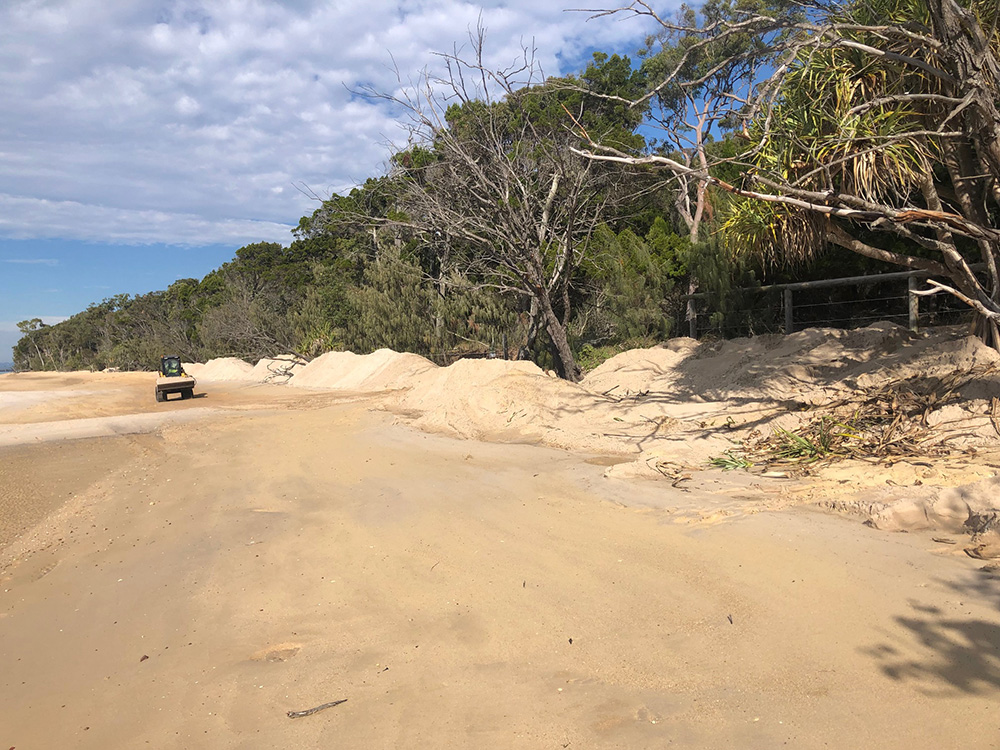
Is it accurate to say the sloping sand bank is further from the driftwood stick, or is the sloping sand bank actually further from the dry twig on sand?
the driftwood stick

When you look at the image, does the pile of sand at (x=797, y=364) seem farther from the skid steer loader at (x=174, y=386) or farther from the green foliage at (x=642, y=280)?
the skid steer loader at (x=174, y=386)

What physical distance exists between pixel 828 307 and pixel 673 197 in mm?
7732

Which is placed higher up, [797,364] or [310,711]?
[797,364]

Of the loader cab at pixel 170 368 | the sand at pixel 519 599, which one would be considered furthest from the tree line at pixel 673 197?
the loader cab at pixel 170 368

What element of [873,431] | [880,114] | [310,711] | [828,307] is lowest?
[310,711]

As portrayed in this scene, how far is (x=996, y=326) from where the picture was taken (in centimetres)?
641

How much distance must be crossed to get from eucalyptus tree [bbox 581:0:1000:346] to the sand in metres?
1.53

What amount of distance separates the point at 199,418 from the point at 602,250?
945 centimetres

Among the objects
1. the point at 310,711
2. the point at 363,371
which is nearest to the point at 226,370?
the point at 363,371

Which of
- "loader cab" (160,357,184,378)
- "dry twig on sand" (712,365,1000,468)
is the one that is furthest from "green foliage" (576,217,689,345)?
"loader cab" (160,357,184,378)

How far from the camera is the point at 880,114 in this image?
6.33 metres

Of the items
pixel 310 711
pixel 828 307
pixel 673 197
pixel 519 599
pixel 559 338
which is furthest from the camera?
pixel 673 197

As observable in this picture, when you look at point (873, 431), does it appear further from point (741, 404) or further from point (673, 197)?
point (673, 197)

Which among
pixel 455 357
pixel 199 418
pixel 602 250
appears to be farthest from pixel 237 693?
pixel 455 357
